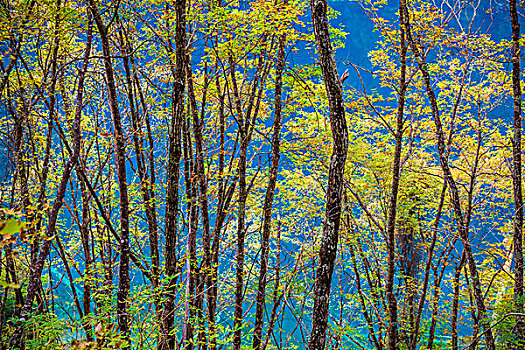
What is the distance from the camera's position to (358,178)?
8070mm

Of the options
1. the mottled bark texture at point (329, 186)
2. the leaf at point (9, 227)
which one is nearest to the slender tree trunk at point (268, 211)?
the mottled bark texture at point (329, 186)

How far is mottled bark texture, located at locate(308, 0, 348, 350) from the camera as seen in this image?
301 cm

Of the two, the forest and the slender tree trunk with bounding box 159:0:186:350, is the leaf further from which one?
the slender tree trunk with bounding box 159:0:186:350

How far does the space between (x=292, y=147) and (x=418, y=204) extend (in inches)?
160

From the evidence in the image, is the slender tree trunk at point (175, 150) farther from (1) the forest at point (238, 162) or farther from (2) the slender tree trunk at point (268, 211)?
(2) the slender tree trunk at point (268, 211)

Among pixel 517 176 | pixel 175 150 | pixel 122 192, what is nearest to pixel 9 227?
pixel 175 150

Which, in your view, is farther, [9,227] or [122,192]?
[122,192]

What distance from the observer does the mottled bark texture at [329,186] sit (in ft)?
9.88

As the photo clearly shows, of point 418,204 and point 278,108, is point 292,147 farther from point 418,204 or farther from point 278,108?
point 418,204

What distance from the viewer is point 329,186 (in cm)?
309

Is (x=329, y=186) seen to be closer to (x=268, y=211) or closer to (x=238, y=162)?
(x=268, y=211)

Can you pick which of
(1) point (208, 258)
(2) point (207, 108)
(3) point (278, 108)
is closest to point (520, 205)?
(3) point (278, 108)

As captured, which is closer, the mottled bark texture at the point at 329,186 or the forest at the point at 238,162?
the mottled bark texture at the point at 329,186

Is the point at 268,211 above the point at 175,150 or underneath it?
underneath
